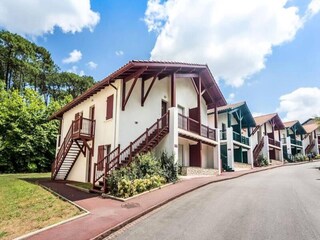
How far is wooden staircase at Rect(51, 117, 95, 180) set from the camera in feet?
49.3

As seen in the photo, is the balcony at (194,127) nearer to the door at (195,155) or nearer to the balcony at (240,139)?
the door at (195,155)

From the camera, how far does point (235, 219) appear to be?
6.45m

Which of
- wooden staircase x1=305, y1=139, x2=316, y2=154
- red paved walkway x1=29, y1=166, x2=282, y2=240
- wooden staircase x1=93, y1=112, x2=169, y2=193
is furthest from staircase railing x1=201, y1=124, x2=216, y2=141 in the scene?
wooden staircase x1=305, y1=139, x2=316, y2=154

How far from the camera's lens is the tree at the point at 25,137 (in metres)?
23.1

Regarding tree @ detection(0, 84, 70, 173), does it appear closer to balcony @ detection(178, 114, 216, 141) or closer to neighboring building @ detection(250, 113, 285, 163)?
balcony @ detection(178, 114, 216, 141)

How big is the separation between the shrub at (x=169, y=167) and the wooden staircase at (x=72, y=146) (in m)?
5.10

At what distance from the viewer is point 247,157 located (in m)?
28.5

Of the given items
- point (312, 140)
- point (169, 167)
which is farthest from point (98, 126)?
point (312, 140)

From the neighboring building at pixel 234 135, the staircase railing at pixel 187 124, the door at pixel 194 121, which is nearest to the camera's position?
the staircase railing at pixel 187 124

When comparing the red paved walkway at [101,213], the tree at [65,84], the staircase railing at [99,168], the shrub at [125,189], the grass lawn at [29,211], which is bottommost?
the grass lawn at [29,211]

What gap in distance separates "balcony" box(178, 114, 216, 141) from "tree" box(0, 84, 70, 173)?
16.2 metres

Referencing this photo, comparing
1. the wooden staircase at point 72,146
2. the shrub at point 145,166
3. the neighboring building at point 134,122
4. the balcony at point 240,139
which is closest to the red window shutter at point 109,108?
the neighboring building at point 134,122

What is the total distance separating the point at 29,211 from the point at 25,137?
1780cm

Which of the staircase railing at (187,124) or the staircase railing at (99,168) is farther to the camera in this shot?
the staircase railing at (187,124)
